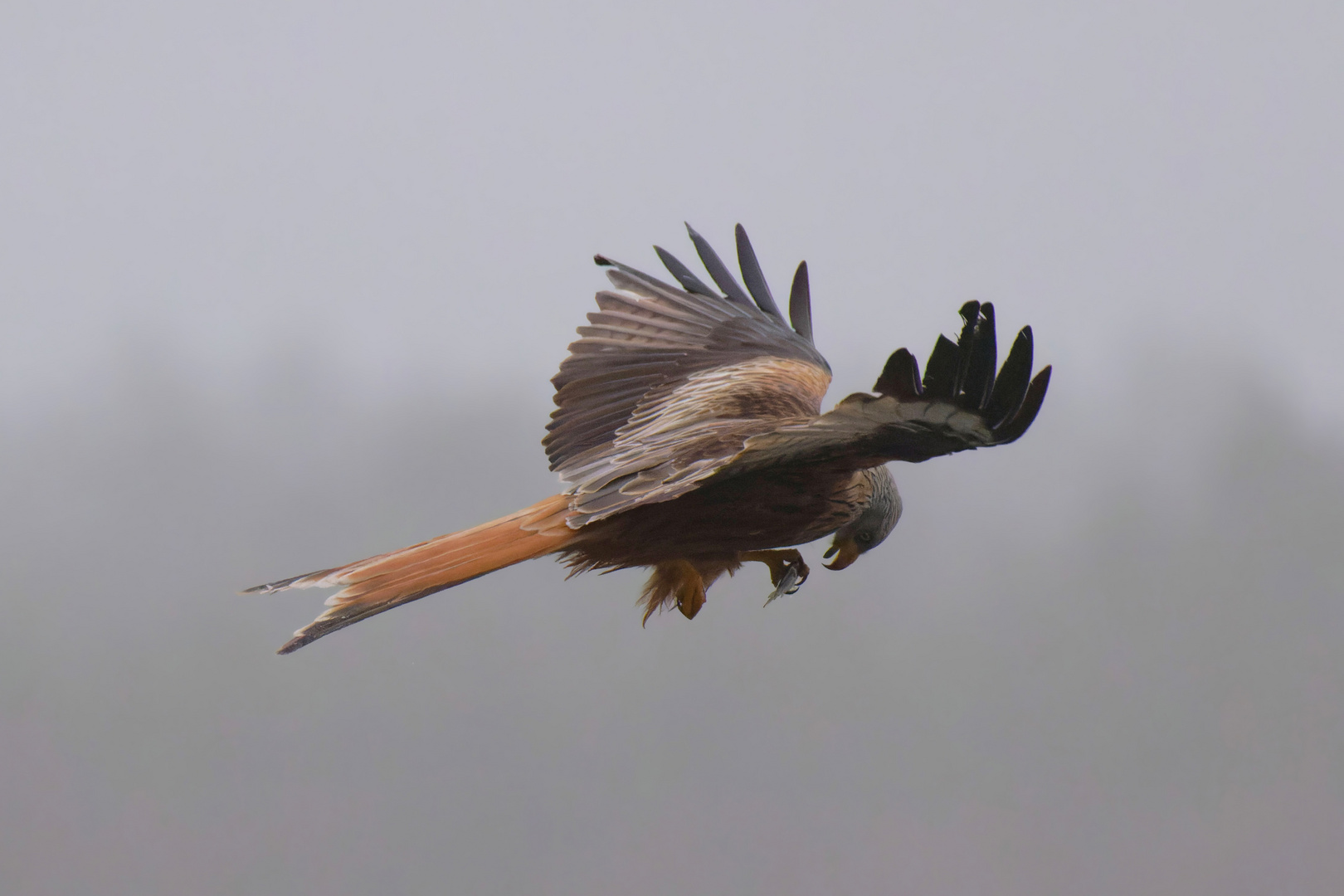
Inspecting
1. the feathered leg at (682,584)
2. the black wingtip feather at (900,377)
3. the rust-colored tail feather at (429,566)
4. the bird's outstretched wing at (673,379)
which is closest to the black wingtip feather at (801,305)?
the bird's outstretched wing at (673,379)

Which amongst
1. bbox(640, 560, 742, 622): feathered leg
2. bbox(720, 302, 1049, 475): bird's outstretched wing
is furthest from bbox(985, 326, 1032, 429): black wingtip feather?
bbox(640, 560, 742, 622): feathered leg

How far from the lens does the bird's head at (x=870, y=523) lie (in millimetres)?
1795

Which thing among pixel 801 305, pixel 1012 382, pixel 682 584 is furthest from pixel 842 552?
pixel 1012 382

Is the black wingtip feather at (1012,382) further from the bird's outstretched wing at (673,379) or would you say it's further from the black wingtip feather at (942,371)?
the bird's outstretched wing at (673,379)

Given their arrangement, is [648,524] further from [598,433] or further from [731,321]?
[731,321]

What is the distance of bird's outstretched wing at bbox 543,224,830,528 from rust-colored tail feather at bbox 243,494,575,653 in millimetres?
77

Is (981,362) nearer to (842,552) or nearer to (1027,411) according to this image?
(1027,411)

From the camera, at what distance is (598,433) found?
199 cm

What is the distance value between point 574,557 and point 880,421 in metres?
0.59

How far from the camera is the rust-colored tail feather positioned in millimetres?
1504

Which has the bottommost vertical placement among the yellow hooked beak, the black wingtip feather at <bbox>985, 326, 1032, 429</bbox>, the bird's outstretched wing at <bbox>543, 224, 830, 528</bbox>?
the yellow hooked beak

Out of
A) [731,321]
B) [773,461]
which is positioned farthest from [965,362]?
[731,321]

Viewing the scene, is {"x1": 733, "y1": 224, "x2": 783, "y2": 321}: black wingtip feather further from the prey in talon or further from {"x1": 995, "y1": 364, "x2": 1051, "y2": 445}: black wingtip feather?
{"x1": 995, "y1": 364, "x2": 1051, "y2": 445}: black wingtip feather

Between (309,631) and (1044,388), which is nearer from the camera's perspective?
(1044,388)
